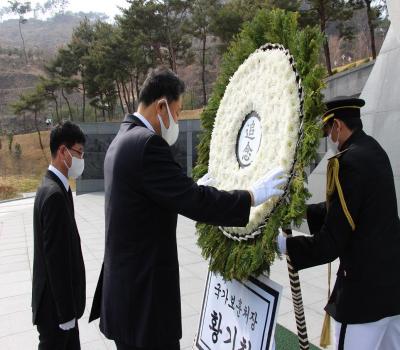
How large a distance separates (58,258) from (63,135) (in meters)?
0.75

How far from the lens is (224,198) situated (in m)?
1.66

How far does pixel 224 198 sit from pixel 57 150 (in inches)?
50.9

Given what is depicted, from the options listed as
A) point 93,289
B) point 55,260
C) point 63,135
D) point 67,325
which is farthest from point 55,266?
point 93,289

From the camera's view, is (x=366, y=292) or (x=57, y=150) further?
(x=57, y=150)

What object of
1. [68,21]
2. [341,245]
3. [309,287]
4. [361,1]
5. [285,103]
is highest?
[68,21]

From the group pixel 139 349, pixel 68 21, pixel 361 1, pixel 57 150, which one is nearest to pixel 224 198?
pixel 139 349

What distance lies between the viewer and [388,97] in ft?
17.0

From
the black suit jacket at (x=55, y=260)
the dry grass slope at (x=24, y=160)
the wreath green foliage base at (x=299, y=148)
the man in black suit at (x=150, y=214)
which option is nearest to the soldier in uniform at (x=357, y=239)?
the wreath green foliage base at (x=299, y=148)

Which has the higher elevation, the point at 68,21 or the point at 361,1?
the point at 68,21

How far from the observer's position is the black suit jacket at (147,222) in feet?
5.31

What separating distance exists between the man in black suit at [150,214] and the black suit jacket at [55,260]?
539 millimetres

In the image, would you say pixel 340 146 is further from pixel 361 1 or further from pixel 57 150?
pixel 361 1

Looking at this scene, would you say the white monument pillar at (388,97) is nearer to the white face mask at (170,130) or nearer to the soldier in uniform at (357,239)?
the soldier in uniform at (357,239)

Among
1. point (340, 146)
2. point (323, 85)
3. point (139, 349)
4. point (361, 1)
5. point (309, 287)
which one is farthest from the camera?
point (361, 1)
